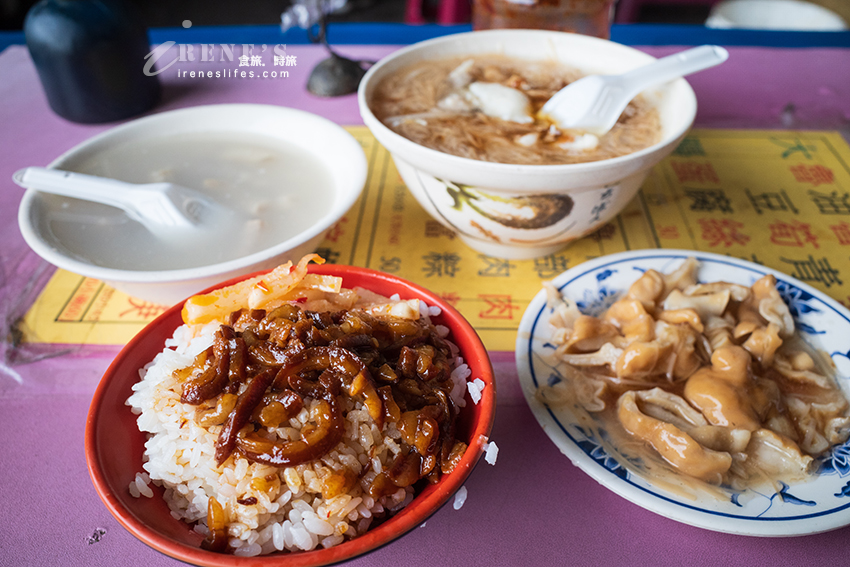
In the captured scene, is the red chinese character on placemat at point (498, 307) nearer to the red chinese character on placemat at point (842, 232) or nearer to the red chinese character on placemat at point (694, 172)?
the red chinese character on placemat at point (694, 172)

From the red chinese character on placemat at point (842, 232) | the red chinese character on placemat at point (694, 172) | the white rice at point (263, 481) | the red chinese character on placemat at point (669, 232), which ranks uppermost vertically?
the white rice at point (263, 481)

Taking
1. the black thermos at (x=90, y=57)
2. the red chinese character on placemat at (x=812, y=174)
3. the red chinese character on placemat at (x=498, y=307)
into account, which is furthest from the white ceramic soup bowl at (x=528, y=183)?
the black thermos at (x=90, y=57)

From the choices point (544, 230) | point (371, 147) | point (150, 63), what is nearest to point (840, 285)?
point (544, 230)

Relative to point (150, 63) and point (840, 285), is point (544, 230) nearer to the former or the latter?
point (840, 285)

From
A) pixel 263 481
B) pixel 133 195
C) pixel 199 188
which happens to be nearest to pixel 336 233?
pixel 199 188

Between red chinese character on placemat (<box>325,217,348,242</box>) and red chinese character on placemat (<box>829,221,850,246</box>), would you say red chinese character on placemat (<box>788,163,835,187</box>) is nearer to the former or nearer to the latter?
red chinese character on placemat (<box>829,221,850,246</box>)

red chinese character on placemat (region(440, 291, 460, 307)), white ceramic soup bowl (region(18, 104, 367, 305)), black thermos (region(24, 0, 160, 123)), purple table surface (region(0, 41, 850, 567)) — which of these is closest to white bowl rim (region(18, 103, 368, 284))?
white ceramic soup bowl (region(18, 104, 367, 305))
